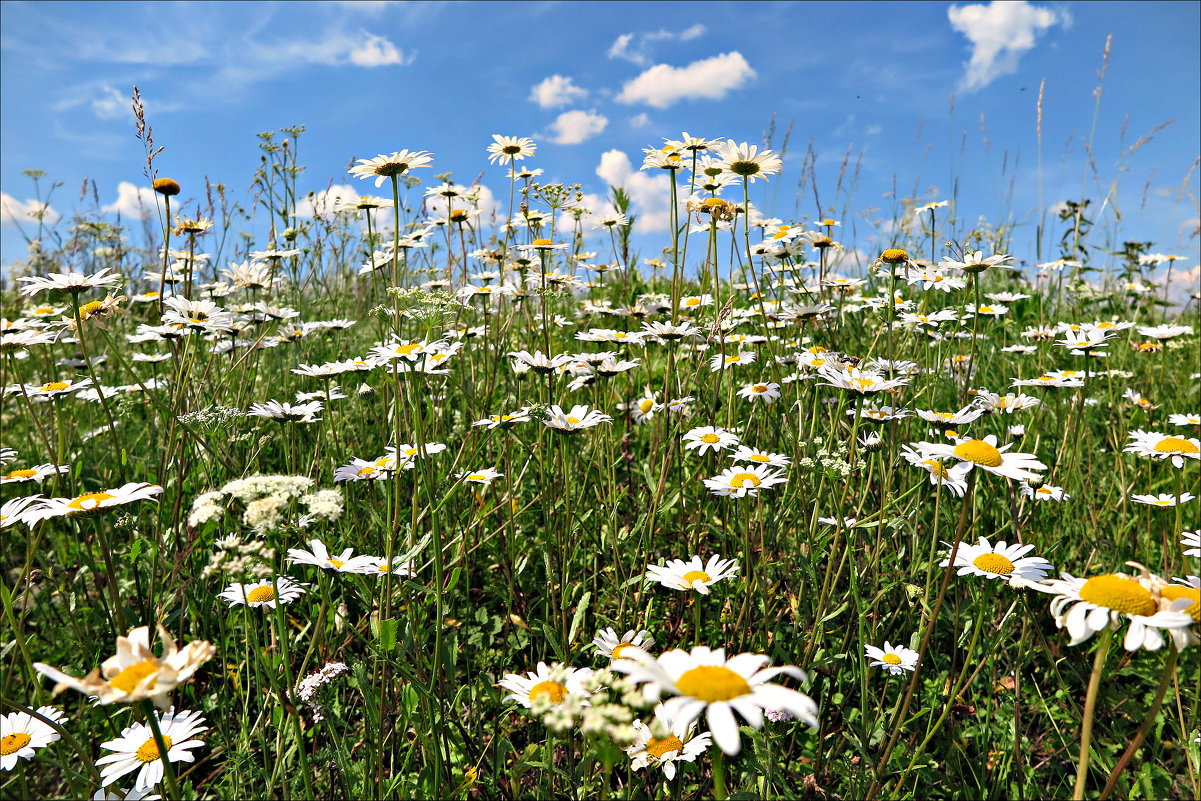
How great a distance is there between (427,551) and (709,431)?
103 cm

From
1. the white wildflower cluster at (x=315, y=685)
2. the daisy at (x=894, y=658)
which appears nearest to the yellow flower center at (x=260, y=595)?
the white wildflower cluster at (x=315, y=685)

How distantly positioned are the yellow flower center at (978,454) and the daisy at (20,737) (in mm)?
2026

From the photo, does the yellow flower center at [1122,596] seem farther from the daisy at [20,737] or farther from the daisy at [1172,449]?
the daisy at [20,737]

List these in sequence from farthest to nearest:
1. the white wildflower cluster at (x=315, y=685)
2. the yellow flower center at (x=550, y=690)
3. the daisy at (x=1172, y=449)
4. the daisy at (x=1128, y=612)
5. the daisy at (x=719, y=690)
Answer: the daisy at (x=1172, y=449), the white wildflower cluster at (x=315, y=685), the yellow flower center at (x=550, y=690), the daisy at (x=1128, y=612), the daisy at (x=719, y=690)

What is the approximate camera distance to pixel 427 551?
219 centimetres

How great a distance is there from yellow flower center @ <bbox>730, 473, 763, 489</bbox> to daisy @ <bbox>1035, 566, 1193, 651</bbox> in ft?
2.87

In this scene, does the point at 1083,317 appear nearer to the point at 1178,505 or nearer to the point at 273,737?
the point at 1178,505

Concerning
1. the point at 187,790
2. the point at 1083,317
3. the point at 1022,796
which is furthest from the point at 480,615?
the point at 1083,317

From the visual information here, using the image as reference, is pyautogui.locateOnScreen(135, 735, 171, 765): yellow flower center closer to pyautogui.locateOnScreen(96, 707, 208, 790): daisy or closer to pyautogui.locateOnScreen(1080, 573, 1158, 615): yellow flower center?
pyautogui.locateOnScreen(96, 707, 208, 790): daisy

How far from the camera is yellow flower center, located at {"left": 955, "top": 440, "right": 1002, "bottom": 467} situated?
4.69ft

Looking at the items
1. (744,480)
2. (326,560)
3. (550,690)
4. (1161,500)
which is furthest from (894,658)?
(326,560)

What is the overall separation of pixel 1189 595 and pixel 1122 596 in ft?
0.36

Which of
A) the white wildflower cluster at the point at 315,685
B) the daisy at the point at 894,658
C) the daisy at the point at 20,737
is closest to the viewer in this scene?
the daisy at the point at 20,737

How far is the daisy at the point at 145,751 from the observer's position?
136 centimetres
